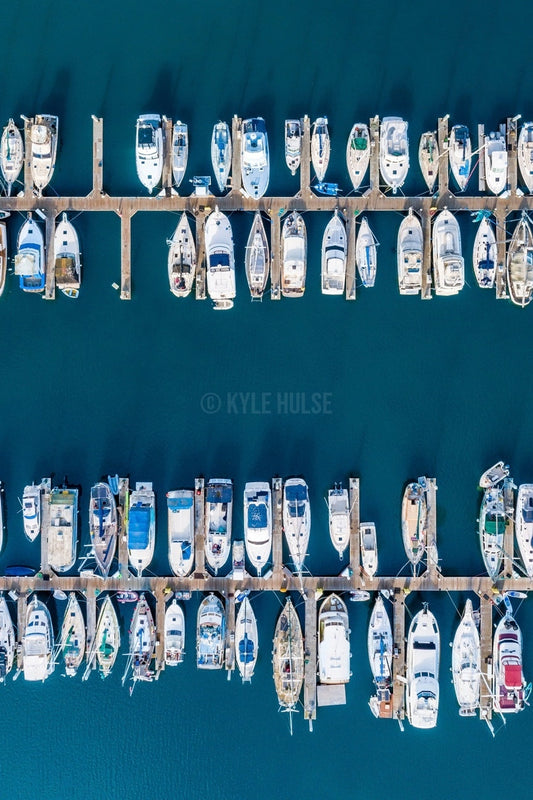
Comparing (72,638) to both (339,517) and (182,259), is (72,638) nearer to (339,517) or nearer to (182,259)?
(339,517)

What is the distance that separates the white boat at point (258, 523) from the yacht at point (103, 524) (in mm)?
4052

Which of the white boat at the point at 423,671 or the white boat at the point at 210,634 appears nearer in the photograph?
the white boat at the point at 423,671

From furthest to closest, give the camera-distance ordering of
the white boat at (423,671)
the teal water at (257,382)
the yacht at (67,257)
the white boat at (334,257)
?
1. the teal water at (257,382)
2. the yacht at (67,257)
3. the white boat at (334,257)
4. the white boat at (423,671)

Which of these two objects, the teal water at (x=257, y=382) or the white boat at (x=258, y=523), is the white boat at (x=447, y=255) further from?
the white boat at (x=258, y=523)

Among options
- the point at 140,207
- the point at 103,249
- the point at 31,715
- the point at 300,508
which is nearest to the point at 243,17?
the point at 140,207

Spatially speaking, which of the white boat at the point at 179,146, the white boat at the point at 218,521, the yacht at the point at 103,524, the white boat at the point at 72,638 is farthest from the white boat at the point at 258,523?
the white boat at the point at 179,146

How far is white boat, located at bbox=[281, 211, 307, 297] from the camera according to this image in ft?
51.7

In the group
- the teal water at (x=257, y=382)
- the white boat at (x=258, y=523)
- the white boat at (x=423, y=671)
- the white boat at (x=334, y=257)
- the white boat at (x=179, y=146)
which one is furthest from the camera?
the teal water at (x=257, y=382)

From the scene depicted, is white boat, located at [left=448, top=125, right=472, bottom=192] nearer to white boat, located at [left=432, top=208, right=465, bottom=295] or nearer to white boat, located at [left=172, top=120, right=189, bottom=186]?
white boat, located at [left=432, top=208, right=465, bottom=295]

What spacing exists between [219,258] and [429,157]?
23.4 ft

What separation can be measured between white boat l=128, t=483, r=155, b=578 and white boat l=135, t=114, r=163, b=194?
30.8 feet

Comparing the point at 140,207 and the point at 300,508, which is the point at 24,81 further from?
the point at 300,508

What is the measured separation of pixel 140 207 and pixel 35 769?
17.8 metres

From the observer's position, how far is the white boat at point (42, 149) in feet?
51.9
